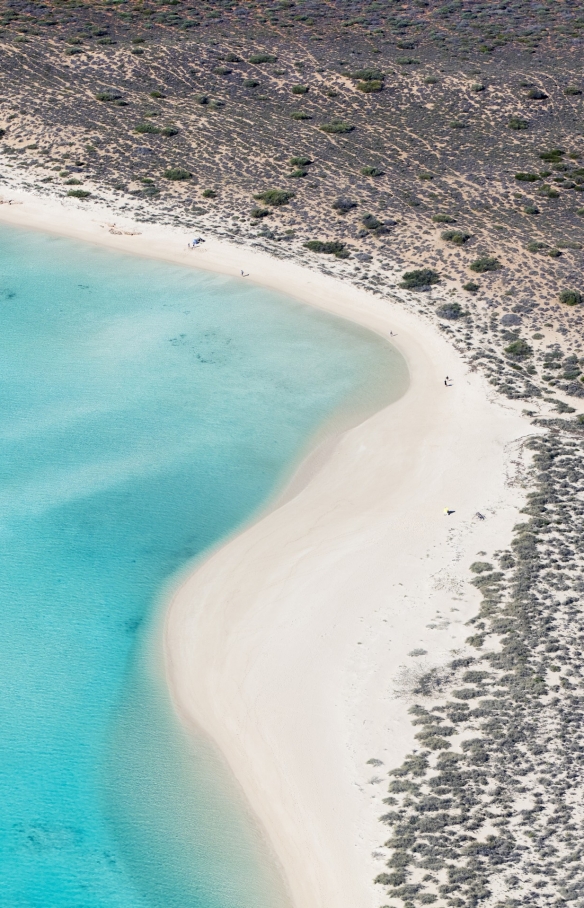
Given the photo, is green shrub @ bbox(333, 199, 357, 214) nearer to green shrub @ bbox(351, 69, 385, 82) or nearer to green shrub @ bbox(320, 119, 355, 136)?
green shrub @ bbox(320, 119, 355, 136)

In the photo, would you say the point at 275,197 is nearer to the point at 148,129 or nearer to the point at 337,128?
the point at 337,128

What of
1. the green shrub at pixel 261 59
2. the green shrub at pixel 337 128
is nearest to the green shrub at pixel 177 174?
the green shrub at pixel 337 128

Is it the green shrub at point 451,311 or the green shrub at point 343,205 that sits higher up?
the green shrub at point 343,205

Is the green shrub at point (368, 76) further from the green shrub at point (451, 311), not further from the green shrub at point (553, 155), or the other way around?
the green shrub at point (451, 311)

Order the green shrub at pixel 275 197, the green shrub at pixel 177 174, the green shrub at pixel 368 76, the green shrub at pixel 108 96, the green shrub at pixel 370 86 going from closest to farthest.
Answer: the green shrub at pixel 275 197
the green shrub at pixel 177 174
the green shrub at pixel 108 96
the green shrub at pixel 370 86
the green shrub at pixel 368 76

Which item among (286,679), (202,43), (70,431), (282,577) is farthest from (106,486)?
(202,43)

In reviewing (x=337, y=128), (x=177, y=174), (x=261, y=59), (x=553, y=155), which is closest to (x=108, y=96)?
(x=177, y=174)

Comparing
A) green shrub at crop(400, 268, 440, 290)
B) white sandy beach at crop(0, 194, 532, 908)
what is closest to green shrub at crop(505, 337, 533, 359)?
white sandy beach at crop(0, 194, 532, 908)

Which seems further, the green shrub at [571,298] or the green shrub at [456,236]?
the green shrub at [456,236]
